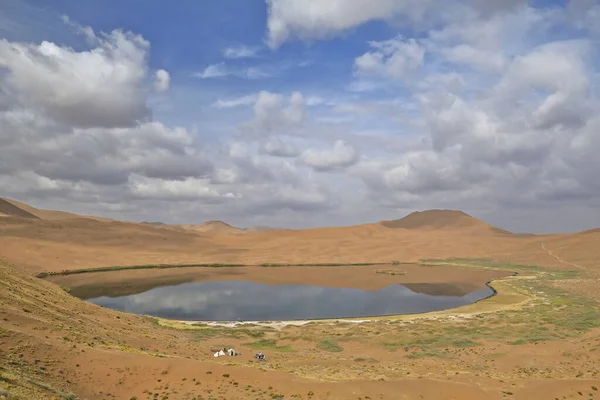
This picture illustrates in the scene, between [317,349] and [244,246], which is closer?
[317,349]

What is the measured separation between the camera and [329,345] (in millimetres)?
35031

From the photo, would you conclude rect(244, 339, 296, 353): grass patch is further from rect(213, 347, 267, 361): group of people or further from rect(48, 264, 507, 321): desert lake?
rect(48, 264, 507, 321): desert lake

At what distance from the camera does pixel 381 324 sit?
43469 mm

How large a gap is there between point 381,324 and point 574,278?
57295 mm

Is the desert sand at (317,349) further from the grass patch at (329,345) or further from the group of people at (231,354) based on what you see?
the group of people at (231,354)

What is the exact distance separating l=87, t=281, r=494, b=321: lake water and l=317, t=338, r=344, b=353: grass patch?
12625mm

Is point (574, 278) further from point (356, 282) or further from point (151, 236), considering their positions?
point (151, 236)

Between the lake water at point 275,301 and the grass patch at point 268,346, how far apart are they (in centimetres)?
1167

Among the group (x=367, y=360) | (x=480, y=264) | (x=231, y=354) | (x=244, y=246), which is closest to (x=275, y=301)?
(x=231, y=354)

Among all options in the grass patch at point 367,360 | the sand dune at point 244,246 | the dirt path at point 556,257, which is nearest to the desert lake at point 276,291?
the sand dune at point 244,246

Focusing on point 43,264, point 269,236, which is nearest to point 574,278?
point 43,264

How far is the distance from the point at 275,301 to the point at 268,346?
25549 mm

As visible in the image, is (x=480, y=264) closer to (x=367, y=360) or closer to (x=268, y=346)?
(x=268, y=346)

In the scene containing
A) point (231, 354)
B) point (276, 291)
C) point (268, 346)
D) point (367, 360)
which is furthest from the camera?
point (276, 291)
